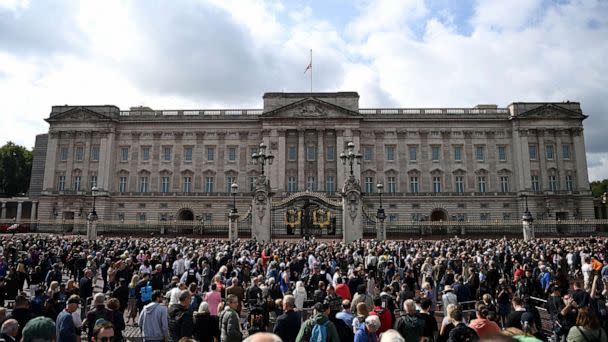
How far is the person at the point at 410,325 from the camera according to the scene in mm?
7520

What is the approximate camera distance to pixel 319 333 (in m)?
6.89

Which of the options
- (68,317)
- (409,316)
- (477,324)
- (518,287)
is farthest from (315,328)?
(518,287)

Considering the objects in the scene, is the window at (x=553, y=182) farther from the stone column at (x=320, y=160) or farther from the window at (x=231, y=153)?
the window at (x=231, y=153)

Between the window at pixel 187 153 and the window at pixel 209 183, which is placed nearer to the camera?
the window at pixel 209 183

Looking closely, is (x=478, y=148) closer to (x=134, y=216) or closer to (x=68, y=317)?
(x=134, y=216)

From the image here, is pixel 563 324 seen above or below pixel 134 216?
below

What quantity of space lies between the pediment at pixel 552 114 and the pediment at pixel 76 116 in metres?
60.6

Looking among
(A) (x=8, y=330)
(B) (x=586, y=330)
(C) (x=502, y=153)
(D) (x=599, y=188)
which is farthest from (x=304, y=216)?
(D) (x=599, y=188)

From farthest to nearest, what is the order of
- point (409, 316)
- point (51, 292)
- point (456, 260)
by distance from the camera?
point (456, 260) < point (51, 292) < point (409, 316)

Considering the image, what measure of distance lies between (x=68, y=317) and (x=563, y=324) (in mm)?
10626

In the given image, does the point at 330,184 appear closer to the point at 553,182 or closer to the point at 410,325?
the point at 553,182

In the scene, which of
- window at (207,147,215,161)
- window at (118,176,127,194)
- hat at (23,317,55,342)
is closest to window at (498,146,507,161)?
window at (207,147,215,161)

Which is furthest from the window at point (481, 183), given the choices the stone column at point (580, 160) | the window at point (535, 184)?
the stone column at point (580, 160)

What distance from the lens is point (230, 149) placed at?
61.1 meters
